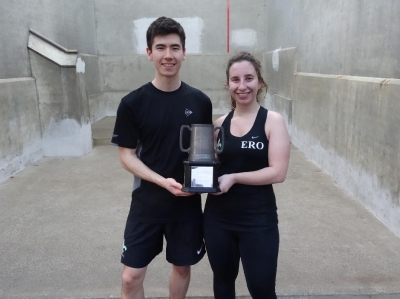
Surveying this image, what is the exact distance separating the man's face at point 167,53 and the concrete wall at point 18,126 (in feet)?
12.9

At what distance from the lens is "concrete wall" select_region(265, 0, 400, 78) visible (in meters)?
3.75

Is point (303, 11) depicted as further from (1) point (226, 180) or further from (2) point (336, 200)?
(1) point (226, 180)

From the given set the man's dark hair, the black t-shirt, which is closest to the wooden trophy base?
the black t-shirt

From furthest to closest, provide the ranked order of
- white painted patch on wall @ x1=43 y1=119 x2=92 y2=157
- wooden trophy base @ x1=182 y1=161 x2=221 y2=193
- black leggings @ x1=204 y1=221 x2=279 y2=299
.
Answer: white painted patch on wall @ x1=43 y1=119 x2=92 y2=157, black leggings @ x1=204 y1=221 x2=279 y2=299, wooden trophy base @ x1=182 y1=161 x2=221 y2=193

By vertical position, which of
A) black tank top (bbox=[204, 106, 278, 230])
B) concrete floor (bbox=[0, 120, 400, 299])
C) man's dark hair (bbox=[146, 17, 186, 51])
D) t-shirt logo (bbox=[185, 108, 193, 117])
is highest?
man's dark hair (bbox=[146, 17, 186, 51])

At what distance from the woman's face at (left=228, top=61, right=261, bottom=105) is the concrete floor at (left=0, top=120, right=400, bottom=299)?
1.38m

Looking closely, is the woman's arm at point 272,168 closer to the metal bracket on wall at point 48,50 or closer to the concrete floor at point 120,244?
the concrete floor at point 120,244

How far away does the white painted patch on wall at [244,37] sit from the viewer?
10.1 metres

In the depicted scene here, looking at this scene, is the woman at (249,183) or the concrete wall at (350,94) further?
the concrete wall at (350,94)

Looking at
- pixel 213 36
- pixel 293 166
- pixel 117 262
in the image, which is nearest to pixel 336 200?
pixel 293 166

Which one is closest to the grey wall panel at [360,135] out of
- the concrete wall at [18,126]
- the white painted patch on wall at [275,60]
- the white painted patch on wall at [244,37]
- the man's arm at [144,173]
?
the white painted patch on wall at [275,60]

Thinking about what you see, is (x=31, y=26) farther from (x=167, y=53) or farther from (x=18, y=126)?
(x=167, y=53)

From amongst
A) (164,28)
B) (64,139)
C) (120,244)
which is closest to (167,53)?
(164,28)

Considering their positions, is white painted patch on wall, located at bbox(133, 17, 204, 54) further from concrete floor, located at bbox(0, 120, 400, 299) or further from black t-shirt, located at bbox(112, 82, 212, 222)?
black t-shirt, located at bbox(112, 82, 212, 222)
